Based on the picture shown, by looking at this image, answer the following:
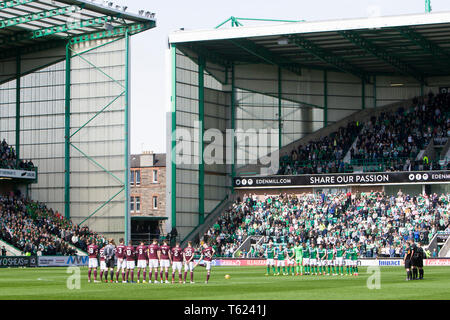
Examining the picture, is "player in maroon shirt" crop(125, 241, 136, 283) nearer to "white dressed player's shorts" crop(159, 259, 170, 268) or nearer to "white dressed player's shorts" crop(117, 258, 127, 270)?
"white dressed player's shorts" crop(117, 258, 127, 270)

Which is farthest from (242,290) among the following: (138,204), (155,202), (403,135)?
(138,204)

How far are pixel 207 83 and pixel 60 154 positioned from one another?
14.3 m

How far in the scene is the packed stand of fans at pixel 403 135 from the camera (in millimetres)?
70062

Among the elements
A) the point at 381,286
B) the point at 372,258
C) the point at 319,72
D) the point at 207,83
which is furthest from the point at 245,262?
the point at 381,286

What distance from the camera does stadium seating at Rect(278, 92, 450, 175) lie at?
70562 mm

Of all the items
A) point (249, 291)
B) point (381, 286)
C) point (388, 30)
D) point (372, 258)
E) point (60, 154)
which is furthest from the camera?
point (60, 154)

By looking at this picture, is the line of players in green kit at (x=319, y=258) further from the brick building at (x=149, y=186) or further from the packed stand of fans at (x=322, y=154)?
the brick building at (x=149, y=186)

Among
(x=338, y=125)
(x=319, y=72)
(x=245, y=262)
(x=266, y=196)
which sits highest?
(x=319, y=72)

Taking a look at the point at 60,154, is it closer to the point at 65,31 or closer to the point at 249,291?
the point at 65,31

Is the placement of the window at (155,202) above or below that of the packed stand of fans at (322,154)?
below

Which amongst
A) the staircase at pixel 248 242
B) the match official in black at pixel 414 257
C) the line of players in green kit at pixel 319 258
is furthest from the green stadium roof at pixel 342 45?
the match official in black at pixel 414 257

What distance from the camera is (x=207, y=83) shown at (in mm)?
73188

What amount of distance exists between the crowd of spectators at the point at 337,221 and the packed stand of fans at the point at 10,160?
16003mm

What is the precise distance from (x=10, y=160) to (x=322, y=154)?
27.1 meters
